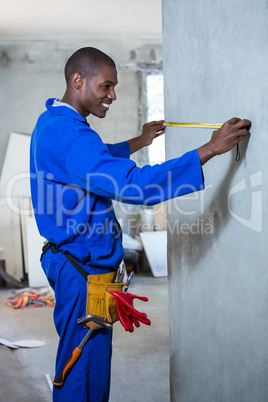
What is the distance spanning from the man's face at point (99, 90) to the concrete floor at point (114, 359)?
182cm

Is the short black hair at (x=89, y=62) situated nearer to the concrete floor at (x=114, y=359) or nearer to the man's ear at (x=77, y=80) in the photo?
the man's ear at (x=77, y=80)

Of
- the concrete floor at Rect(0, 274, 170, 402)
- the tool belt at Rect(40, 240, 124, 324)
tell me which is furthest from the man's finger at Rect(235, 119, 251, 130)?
the concrete floor at Rect(0, 274, 170, 402)

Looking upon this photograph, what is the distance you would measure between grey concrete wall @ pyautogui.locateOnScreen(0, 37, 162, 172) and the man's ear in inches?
208

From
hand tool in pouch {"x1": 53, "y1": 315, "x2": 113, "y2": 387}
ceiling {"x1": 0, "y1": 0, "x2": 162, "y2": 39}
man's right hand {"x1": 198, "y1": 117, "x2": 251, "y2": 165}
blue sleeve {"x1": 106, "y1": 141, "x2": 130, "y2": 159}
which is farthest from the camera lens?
ceiling {"x1": 0, "y1": 0, "x2": 162, "y2": 39}

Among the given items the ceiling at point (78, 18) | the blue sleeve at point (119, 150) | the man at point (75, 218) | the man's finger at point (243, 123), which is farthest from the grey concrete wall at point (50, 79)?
the man's finger at point (243, 123)

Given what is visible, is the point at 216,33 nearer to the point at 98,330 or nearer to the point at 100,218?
the point at 100,218

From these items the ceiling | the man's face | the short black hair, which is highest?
the ceiling

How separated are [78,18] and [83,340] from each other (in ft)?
17.2

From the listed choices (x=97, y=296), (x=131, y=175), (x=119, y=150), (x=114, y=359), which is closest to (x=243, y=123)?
(x=131, y=175)

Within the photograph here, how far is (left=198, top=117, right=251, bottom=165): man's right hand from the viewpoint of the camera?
1.58 meters

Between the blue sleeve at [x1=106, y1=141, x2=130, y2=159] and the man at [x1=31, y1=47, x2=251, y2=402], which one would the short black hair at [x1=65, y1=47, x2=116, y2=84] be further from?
the blue sleeve at [x1=106, y1=141, x2=130, y2=159]

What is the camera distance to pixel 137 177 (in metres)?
1.64

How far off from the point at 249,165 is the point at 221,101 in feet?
1.02

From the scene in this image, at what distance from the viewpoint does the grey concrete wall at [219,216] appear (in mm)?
1616
